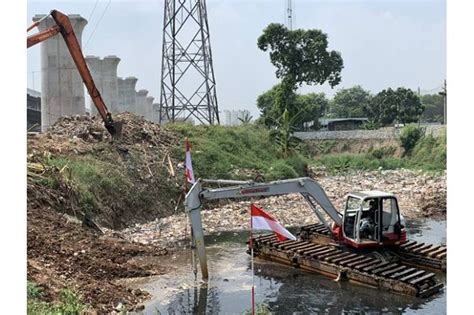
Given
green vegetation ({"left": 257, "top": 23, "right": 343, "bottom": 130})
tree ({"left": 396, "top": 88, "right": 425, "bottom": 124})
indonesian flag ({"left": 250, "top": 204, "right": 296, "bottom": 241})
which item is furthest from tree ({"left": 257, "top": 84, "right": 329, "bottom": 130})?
indonesian flag ({"left": 250, "top": 204, "right": 296, "bottom": 241})

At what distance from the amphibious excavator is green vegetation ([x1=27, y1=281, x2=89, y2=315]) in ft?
9.84

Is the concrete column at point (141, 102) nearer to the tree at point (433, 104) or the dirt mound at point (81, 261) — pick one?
the dirt mound at point (81, 261)

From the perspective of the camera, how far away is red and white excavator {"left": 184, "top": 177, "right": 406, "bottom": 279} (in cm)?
1037

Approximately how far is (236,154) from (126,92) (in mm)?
12693

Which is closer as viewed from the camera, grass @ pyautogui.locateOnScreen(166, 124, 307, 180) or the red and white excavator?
the red and white excavator

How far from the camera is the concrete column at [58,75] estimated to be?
21.1 m

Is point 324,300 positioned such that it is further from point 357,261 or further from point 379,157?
point 379,157

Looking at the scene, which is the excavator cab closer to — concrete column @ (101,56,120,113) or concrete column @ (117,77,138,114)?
concrete column @ (101,56,120,113)

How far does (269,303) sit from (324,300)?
1.05 metres

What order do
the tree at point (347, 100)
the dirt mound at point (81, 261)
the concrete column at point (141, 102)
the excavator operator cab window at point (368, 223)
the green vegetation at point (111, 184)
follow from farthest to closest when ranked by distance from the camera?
the tree at point (347, 100), the concrete column at point (141, 102), the green vegetation at point (111, 184), the excavator operator cab window at point (368, 223), the dirt mound at point (81, 261)

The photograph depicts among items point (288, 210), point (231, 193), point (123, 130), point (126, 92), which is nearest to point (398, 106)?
point (126, 92)

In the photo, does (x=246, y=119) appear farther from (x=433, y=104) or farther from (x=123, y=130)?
(x=433, y=104)

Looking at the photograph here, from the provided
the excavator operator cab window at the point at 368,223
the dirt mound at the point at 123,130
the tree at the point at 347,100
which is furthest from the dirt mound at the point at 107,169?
the tree at the point at 347,100

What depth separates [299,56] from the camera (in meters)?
45.6
